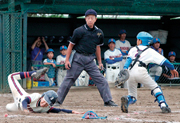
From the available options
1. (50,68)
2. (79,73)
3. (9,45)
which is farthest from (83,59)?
(50,68)

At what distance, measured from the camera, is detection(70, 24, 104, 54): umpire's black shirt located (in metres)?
7.16

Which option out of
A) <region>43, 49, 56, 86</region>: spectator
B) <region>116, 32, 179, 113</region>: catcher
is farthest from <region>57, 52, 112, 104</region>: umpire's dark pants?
<region>43, 49, 56, 86</region>: spectator

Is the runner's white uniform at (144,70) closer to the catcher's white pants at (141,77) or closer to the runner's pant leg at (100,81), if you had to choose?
the catcher's white pants at (141,77)

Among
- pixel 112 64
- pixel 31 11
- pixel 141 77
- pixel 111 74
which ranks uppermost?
pixel 31 11

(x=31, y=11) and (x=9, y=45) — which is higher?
(x=31, y=11)

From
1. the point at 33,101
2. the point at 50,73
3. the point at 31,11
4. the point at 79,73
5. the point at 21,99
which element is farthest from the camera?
the point at 50,73

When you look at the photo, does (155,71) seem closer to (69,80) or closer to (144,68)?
(69,80)

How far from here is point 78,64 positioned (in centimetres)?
729

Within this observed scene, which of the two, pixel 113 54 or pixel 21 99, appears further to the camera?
pixel 113 54

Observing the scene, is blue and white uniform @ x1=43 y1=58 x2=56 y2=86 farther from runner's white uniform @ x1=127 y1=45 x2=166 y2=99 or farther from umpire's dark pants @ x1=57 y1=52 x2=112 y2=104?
runner's white uniform @ x1=127 y1=45 x2=166 y2=99

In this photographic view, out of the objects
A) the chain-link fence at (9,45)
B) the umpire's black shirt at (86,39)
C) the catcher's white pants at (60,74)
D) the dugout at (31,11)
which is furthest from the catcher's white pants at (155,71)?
the umpire's black shirt at (86,39)

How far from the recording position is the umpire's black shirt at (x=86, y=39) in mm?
7164

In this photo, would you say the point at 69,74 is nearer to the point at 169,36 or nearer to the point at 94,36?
the point at 94,36

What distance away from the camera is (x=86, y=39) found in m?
7.21
